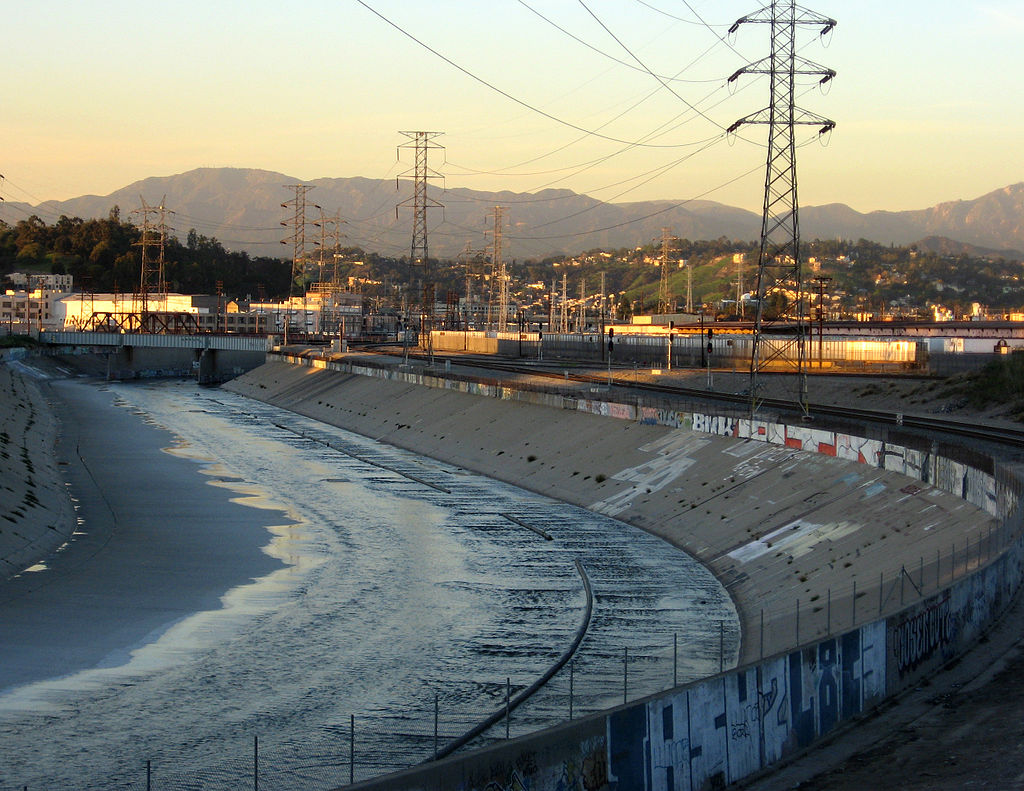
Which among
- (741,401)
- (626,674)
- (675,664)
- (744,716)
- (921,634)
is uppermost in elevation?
(741,401)

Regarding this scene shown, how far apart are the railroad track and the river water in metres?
17.1

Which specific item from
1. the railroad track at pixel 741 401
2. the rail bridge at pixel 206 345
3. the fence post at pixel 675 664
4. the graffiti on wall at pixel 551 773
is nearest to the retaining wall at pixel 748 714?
the graffiti on wall at pixel 551 773

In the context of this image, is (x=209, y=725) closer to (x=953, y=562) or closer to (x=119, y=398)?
(x=953, y=562)

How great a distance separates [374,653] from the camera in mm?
33188

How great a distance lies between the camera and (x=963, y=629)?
2608 centimetres

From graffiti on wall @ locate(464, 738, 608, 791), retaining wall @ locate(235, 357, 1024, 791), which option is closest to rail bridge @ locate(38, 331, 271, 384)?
retaining wall @ locate(235, 357, 1024, 791)

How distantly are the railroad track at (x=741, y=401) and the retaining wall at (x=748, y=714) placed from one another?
27.3 meters

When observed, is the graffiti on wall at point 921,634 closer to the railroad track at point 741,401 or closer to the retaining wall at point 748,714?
the retaining wall at point 748,714

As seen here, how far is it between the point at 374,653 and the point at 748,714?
1503 centimetres

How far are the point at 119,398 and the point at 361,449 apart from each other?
66277 millimetres

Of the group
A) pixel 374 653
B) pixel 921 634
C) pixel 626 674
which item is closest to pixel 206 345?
pixel 374 653

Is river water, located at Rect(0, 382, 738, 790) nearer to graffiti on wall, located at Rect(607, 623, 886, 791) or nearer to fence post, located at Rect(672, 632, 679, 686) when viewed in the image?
fence post, located at Rect(672, 632, 679, 686)

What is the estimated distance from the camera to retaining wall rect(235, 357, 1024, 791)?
17469 mm

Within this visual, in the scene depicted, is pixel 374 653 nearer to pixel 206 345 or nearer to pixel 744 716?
pixel 744 716
